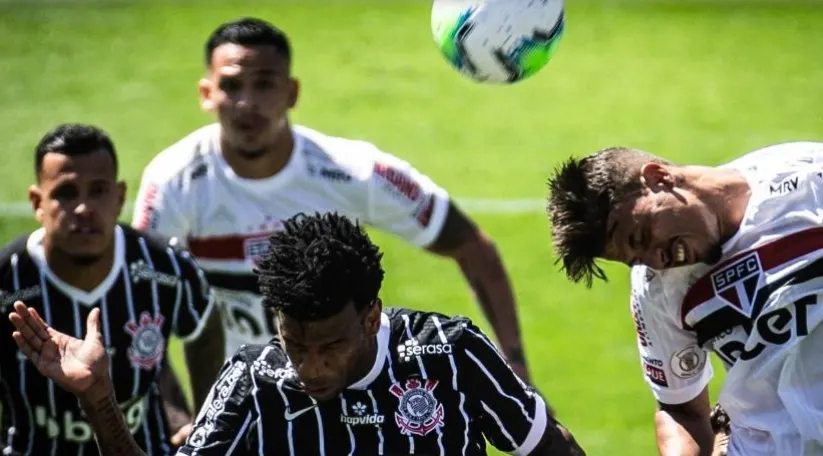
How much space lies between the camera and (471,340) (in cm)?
547

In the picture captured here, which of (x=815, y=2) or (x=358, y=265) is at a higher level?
(x=815, y=2)

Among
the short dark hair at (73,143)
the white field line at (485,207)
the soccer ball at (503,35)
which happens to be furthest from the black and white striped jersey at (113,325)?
the white field line at (485,207)

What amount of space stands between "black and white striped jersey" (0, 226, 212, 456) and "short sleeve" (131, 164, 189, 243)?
89 cm

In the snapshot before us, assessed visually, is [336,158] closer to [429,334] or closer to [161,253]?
[161,253]

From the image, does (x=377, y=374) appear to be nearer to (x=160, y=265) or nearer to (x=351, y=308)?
(x=351, y=308)

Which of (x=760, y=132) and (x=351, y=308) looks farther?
(x=760, y=132)

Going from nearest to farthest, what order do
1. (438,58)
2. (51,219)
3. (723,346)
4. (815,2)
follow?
(723,346), (51,219), (438,58), (815,2)

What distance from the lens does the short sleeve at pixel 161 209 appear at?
8000 millimetres

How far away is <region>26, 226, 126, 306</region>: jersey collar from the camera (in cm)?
680

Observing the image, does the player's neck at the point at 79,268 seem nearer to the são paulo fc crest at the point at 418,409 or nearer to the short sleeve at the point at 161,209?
the short sleeve at the point at 161,209

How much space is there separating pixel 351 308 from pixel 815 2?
17173mm

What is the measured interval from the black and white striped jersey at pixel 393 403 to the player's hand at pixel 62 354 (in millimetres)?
427

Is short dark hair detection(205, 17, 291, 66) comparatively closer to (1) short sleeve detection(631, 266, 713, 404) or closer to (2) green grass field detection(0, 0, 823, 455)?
(1) short sleeve detection(631, 266, 713, 404)

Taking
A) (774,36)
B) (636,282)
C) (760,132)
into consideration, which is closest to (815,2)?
(774,36)
